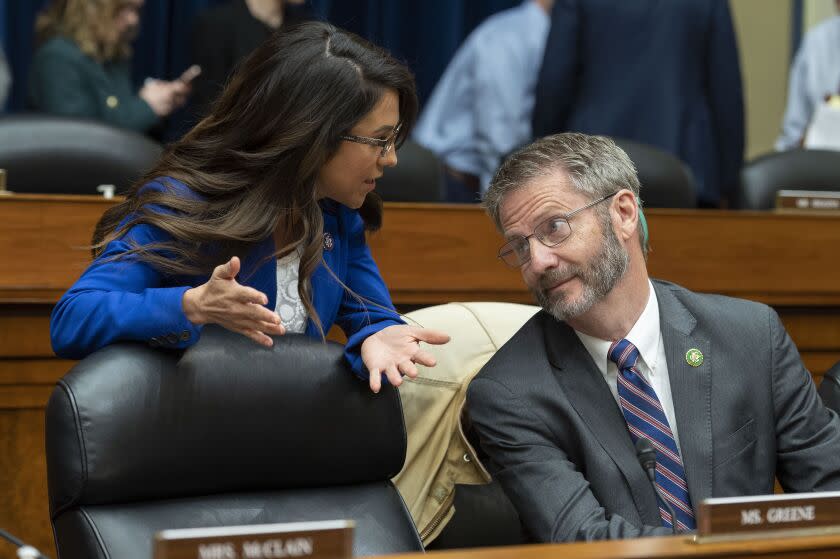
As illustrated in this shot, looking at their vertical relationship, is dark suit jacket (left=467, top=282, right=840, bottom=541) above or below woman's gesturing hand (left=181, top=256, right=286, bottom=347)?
below

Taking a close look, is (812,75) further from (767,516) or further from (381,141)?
(767,516)

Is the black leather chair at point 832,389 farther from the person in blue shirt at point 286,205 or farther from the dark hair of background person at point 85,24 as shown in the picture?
the dark hair of background person at point 85,24

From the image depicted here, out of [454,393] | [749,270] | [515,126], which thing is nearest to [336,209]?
[454,393]

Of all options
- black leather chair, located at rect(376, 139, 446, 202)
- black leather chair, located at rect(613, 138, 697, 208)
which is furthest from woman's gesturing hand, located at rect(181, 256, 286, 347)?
black leather chair, located at rect(613, 138, 697, 208)

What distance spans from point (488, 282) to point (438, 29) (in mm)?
3410

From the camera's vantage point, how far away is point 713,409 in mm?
1938

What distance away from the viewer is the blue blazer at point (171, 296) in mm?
1697

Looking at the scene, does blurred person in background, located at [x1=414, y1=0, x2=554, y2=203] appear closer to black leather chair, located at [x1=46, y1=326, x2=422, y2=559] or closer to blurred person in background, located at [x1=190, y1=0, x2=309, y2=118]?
blurred person in background, located at [x1=190, y1=0, x2=309, y2=118]

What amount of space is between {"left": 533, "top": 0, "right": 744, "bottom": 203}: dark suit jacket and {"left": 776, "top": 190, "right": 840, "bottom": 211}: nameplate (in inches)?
35.7

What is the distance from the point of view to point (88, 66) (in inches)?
159

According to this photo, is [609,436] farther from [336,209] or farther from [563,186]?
[336,209]

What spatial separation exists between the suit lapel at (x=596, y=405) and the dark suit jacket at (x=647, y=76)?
2.08 m

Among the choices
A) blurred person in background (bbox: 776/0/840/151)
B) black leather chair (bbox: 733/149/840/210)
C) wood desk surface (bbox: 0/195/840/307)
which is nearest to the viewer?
wood desk surface (bbox: 0/195/840/307)

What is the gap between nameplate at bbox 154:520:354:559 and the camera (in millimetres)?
1136
